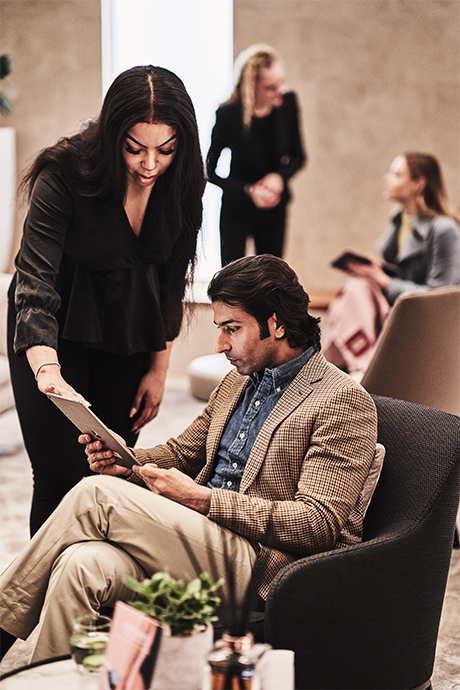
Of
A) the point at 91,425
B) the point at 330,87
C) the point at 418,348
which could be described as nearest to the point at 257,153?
the point at 330,87

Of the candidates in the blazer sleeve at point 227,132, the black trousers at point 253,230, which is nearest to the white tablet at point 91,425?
the black trousers at point 253,230

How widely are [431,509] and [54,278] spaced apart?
3.23 feet

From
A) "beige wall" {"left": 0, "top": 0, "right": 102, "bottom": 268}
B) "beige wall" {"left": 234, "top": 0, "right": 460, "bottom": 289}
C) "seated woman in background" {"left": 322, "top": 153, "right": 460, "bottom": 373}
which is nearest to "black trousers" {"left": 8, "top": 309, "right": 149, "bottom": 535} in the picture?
"seated woman in background" {"left": 322, "top": 153, "right": 460, "bottom": 373}

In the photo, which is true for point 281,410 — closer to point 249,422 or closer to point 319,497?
point 249,422

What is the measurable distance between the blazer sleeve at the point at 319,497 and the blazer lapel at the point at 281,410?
2.6 inches

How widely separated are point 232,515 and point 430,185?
3.35 m

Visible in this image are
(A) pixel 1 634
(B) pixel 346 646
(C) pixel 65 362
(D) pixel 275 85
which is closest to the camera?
(B) pixel 346 646

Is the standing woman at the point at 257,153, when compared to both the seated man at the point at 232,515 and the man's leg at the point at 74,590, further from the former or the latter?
the man's leg at the point at 74,590

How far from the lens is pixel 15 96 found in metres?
5.39

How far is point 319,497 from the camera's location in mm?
1627

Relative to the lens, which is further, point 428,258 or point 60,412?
point 428,258

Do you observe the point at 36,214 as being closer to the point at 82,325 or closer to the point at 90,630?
the point at 82,325

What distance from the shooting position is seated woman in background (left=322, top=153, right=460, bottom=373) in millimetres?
4266

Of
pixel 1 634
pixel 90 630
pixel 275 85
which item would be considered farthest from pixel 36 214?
pixel 275 85
